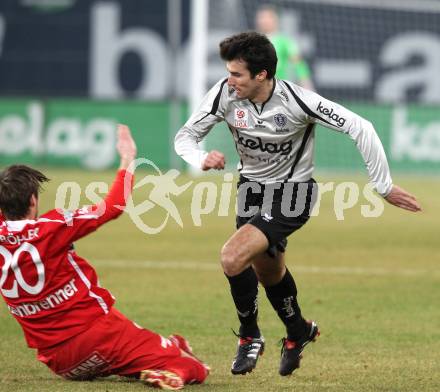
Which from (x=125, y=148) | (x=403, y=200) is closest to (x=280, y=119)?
(x=403, y=200)

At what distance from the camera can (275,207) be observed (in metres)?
7.16

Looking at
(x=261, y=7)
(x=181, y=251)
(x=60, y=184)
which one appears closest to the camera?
(x=181, y=251)

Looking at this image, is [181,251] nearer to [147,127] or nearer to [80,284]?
[80,284]

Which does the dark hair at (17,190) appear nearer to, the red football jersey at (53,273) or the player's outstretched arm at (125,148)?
the red football jersey at (53,273)

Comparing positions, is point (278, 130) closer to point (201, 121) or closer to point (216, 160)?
point (201, 121)

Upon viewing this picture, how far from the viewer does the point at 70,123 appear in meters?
24.1

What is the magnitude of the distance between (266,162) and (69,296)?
1.63 meters

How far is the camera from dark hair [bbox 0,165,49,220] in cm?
606

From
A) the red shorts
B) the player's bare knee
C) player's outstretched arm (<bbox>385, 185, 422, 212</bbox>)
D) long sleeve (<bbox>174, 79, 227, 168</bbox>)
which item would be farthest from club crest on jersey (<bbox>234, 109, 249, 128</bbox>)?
the red shorts

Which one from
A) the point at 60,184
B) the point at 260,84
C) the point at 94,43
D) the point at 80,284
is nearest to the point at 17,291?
the point at 80,284

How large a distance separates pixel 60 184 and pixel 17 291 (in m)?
13.9

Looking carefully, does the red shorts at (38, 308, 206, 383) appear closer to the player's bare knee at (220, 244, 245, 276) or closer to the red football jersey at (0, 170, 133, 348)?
the red football jersey at (0, 170, 133, 348)

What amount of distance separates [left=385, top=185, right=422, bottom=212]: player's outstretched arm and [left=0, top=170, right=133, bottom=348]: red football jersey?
1.57 metres

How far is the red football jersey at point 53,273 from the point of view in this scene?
6.16 m
